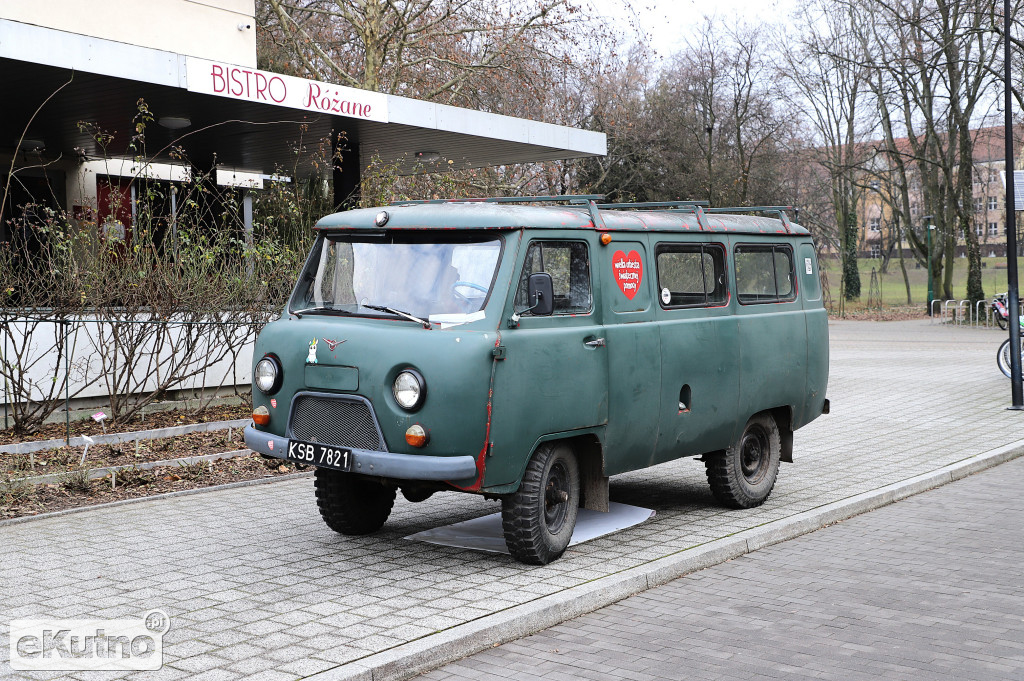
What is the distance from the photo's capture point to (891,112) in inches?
1645

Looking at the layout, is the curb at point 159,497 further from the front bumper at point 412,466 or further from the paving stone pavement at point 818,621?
the paving stone pavement at point 818,621

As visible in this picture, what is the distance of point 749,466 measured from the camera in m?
8.53

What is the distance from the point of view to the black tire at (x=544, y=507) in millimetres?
6348

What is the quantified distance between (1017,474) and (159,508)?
7.68 m

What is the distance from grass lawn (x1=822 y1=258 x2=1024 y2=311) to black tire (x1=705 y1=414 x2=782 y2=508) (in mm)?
39231

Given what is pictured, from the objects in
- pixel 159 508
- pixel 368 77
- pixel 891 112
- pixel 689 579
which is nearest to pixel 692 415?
pixel 689 579

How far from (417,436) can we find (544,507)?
1.03 metres

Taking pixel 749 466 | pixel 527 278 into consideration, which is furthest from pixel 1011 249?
pixel 527 278

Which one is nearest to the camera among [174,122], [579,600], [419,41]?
[579,600]

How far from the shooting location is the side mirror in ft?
20.7

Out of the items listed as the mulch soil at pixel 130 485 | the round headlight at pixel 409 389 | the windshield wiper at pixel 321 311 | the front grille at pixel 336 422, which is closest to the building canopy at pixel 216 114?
the mulch soil at pixel 130 485

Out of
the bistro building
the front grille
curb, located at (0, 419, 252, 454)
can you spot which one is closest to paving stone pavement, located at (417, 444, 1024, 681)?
the front grille

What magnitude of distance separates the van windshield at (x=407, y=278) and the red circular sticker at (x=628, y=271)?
100 centimetres

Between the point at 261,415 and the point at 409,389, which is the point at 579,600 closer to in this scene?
the point at 409,389
